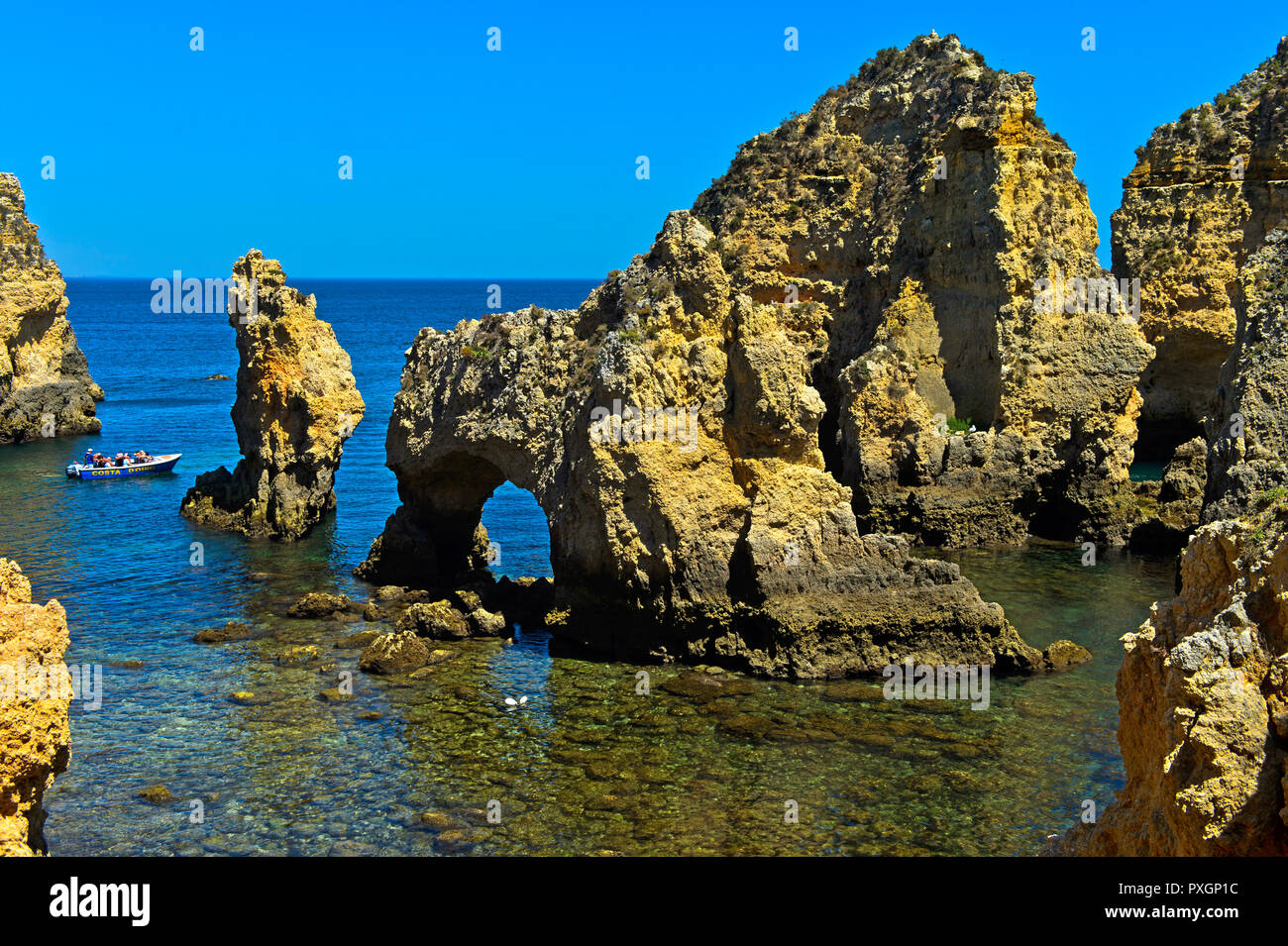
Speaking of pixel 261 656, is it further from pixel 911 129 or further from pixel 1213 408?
pixel 911 129

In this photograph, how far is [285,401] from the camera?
42.7 m

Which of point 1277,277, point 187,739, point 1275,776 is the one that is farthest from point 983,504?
point 1275,776

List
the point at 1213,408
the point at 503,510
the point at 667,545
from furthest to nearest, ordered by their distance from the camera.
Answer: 1. the point at 503,510
2. the point at 1213,408
3. the point at 667,545

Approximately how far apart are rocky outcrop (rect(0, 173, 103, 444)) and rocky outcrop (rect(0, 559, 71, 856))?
195 feet

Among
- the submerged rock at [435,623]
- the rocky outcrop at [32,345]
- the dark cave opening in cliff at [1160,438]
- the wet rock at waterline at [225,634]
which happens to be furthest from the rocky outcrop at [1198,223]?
the rocky outcrop at [32,345]

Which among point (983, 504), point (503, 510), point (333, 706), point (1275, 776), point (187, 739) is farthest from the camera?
point (503, 510)

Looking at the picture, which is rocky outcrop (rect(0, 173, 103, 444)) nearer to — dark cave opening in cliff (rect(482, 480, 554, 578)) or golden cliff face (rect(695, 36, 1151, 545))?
dark cave opening in cliff (rect(482, 480, 554, 578))

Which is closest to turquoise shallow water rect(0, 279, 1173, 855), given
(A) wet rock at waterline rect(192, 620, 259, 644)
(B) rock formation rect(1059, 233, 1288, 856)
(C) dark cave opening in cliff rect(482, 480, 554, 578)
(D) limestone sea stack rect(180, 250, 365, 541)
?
(A) wet rock at waterline rect(192, 620, 259, 644)

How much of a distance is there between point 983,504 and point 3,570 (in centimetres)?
3312

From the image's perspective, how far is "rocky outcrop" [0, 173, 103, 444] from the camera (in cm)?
6569

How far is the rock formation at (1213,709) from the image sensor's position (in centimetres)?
891

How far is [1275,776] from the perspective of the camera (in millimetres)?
8867

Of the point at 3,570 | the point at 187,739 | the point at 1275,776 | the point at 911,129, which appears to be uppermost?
the point at 911,129

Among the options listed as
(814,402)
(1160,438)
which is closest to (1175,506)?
(1160,438)
